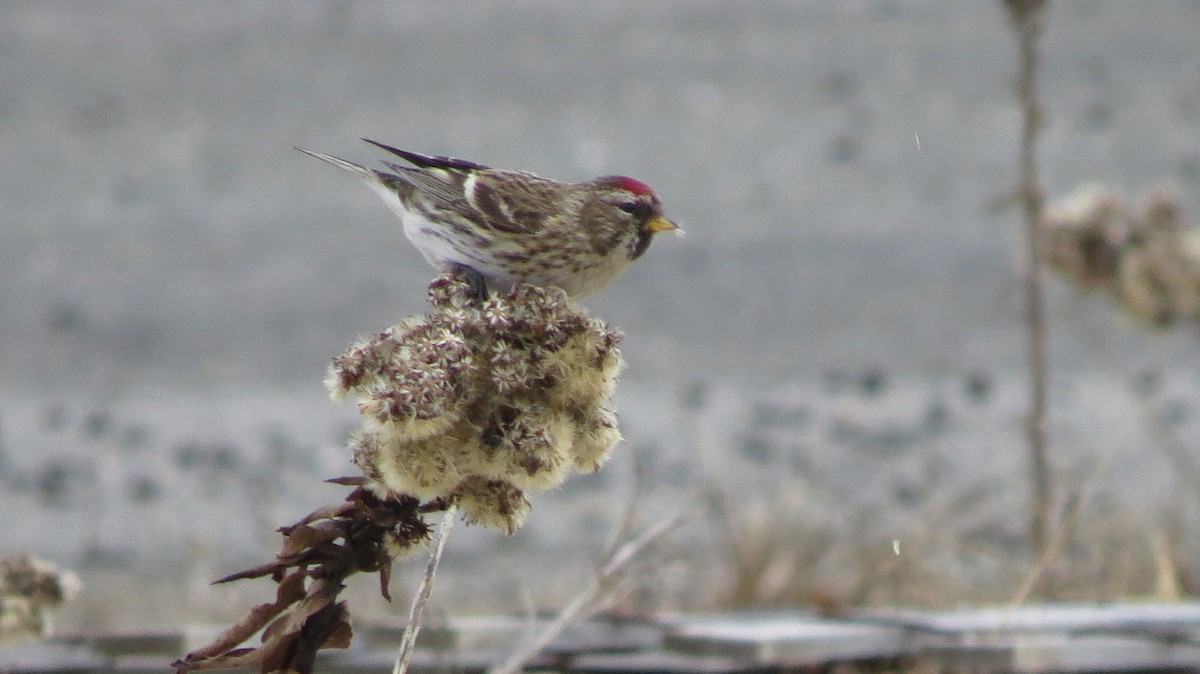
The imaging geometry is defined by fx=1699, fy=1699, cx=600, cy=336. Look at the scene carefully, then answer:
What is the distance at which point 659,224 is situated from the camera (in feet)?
10.4

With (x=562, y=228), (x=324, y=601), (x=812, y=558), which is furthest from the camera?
(x=812, y=558)

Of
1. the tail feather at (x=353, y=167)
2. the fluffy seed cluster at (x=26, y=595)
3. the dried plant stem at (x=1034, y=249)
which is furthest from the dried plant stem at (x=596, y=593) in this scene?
the dried plant stem at (x=1034, y=249)

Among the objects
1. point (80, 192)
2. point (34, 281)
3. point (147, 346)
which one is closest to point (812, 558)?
point (147, 346)

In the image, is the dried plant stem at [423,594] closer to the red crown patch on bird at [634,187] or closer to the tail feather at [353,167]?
the tail feather at [353,167]

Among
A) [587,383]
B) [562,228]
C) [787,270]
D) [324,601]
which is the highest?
[787,270]

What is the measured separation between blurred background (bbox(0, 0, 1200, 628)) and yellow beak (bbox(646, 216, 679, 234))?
667 mm

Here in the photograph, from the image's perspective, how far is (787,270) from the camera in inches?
390

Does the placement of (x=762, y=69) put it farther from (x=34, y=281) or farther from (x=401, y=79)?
(x=34, y=281)

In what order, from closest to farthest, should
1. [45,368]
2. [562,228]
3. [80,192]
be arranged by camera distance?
[562,228] < [45,368] < [80,192]

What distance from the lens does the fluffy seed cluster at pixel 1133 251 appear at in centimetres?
452

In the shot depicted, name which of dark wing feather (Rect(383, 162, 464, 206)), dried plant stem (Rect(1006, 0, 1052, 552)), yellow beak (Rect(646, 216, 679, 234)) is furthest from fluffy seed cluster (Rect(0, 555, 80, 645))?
dried plant stem (Rect(1006, 0, 1052, 552))

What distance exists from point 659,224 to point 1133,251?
6.29 ft

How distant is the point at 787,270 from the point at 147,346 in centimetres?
365

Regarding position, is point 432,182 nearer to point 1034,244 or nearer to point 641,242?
point 641,242
